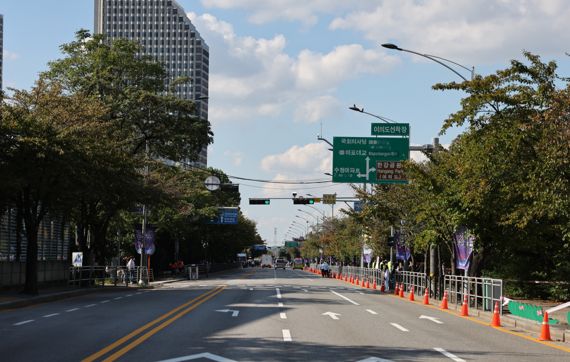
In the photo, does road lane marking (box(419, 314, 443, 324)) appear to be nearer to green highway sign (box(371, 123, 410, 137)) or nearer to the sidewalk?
the sidewalk

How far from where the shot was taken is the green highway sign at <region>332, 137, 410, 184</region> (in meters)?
36.2

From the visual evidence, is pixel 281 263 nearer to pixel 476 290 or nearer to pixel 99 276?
pixel 99 276

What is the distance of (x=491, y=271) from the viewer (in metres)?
37.4

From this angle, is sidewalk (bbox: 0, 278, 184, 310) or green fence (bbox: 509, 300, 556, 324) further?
sidewalk (bbox: 0, 278, 184, 310)

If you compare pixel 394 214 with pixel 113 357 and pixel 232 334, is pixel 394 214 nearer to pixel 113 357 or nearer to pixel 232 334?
pixel 232 334

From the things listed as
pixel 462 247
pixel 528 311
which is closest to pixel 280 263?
pixel 462 247

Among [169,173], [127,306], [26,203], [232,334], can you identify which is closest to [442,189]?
[127,306]

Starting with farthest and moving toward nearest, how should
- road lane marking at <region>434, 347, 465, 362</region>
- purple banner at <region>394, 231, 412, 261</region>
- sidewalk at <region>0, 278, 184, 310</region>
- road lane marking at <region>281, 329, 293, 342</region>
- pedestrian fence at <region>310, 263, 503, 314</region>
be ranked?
1. purple banner at <region>394, 231, 412, 261</region>
2. sidewalk at <region>0, 278, 184, 310</region>
3. pedestrian fence at <region>310, 263, 503, 314</region>
4. road lane marking at <region>281, 329, 293, 342</region>
5. road lane marking at <region>434, 347, 465, 362</region>

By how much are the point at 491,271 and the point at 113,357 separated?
28650 millimetres

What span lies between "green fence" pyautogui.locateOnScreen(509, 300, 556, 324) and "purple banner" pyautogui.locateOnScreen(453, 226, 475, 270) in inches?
319

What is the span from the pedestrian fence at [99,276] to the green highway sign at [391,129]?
1672cm

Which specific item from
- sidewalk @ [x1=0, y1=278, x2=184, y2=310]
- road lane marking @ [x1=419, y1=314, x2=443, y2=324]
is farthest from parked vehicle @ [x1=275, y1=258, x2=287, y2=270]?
road lane marking @ [x1=419, y1=314, x2=443, y2=324]

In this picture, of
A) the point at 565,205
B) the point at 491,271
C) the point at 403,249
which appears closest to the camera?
the point at 565,205

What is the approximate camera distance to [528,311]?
65.6 feet
